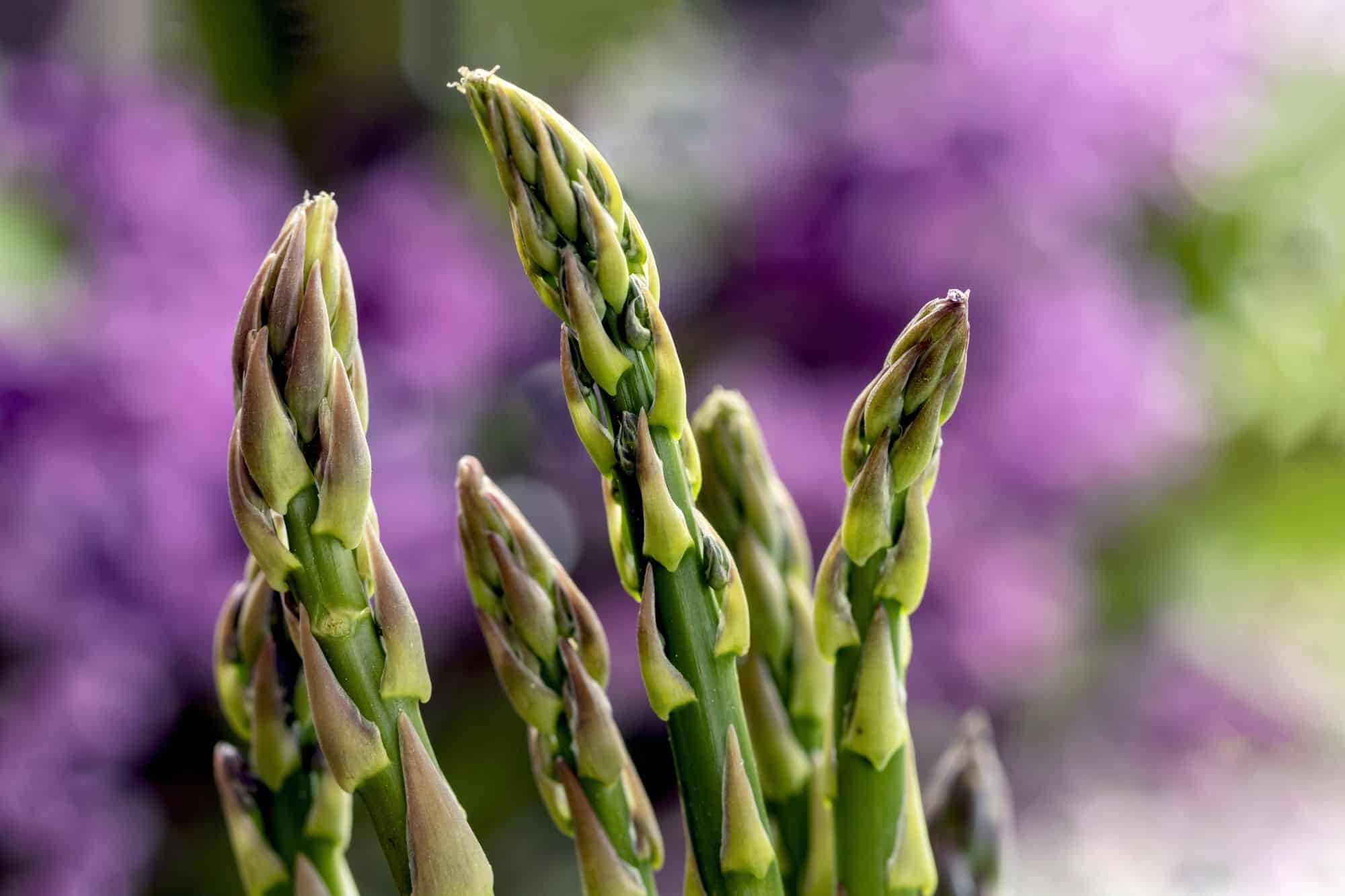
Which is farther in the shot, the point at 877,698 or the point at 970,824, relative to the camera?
the point at 970,824

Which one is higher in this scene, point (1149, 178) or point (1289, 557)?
point (1149, 178)

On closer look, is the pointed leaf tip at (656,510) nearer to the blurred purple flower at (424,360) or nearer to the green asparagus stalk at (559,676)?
the green asparagus stalk at (559,676)

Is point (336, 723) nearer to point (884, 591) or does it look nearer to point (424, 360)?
point (884, 591)

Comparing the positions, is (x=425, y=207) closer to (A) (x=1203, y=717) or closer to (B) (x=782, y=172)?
(B) (x=782, y=172)

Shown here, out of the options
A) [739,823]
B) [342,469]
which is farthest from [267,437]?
[739,823]

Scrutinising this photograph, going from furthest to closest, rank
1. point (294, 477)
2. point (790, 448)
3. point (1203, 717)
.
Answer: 1. point (1203, 717)
2. point (790, 448)
3. point (294, 477)

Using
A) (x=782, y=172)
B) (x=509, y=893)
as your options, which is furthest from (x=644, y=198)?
(x=509, y=893)
